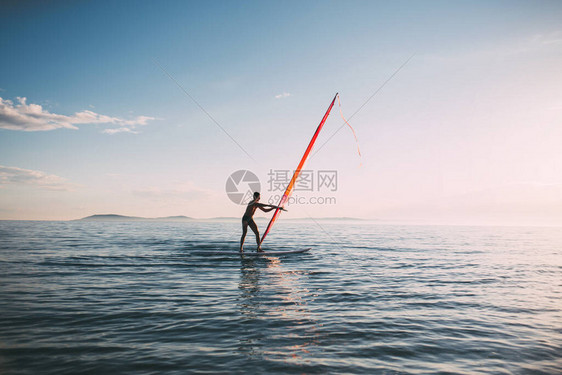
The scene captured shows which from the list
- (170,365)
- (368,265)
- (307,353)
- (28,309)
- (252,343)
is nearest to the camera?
(170,365)

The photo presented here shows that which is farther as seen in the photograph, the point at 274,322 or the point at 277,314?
the point at 277,314

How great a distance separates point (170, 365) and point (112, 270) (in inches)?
383

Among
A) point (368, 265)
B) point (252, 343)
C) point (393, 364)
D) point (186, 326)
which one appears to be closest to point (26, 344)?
point (186, 326)

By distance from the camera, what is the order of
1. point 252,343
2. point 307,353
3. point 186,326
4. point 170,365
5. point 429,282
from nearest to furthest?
point 170,365
point 307,353
point 252,343
point 186,326
point 429,282

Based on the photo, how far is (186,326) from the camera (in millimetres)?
6520

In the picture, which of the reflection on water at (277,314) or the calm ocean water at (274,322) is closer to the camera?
the calm ocean water at (274,322)

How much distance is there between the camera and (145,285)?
33.8 feet

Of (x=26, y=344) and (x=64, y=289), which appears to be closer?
(x=26, y=344)

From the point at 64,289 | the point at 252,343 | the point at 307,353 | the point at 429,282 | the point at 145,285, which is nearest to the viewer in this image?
the point at 307,353

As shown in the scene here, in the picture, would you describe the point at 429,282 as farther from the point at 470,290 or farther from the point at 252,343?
the point at 252,343

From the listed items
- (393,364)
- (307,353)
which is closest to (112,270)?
(307,353)

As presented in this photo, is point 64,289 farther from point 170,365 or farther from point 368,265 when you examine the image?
point 368,265

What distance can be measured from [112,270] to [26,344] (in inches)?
313

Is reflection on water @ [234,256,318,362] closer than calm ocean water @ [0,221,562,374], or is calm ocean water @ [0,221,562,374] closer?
calm ocean water @ [0,221,562,374]
